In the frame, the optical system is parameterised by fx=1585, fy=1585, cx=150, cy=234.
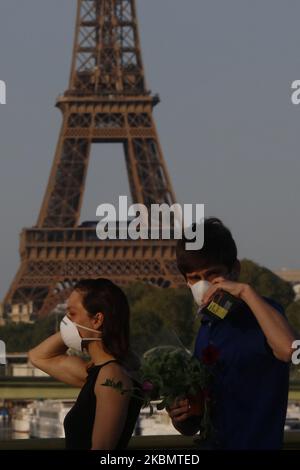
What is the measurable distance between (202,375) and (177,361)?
0.14 meters

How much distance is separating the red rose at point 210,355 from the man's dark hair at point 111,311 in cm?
26

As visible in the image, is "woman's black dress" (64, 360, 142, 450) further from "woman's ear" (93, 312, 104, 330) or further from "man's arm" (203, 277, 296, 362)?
"man's arm" (203, 277, 296, 362)

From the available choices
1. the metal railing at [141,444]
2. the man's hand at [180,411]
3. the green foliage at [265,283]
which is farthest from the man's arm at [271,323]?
the green foliage at [265,283]

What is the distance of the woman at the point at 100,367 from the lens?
503 cm

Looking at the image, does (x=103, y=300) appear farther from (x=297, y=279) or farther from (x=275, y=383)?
(x=297, y=279)

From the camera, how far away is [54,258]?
7675 cm

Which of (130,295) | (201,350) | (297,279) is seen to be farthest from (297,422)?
(297,279)

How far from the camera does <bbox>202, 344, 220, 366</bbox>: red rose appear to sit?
5145mm

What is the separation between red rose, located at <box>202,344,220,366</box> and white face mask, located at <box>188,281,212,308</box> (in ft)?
0.54

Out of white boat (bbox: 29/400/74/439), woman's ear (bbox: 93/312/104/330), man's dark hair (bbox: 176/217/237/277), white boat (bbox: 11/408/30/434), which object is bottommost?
white boat (bbox: 11/408/30/434)

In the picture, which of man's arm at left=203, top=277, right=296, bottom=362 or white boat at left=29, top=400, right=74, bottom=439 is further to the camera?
white boat at left=29, top=400, right=74, bottom=439

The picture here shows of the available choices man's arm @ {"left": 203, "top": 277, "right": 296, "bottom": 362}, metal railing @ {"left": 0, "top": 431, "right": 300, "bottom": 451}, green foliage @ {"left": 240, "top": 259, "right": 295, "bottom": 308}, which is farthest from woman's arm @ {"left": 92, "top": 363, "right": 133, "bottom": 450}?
green foliage @ {"left": 240, "top": 259, "right": 295, "bottom": 308}

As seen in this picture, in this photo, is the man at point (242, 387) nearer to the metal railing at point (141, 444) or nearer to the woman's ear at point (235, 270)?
Result: the woman's ear at point (235, 270)

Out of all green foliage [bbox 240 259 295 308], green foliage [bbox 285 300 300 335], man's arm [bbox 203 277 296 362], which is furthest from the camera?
green foliage [bbox 240 259 295 308]
